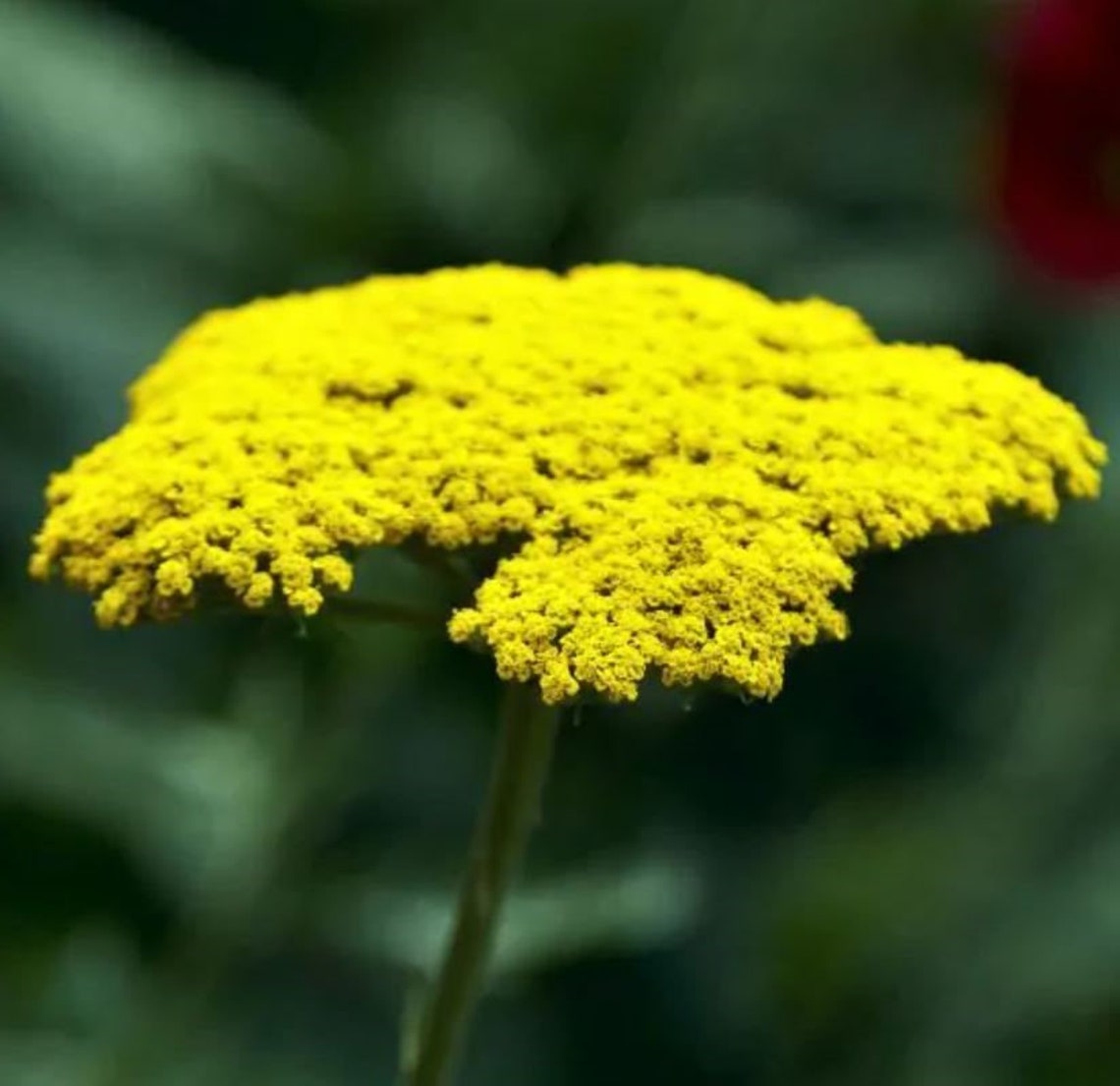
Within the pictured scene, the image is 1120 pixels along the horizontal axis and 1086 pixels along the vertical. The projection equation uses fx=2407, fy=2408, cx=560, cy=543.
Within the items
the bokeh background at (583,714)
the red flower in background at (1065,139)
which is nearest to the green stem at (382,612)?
the bokeh background at (583,714)

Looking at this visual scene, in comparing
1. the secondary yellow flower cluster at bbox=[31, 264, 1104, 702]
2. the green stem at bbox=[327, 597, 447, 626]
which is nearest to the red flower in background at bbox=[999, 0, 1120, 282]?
the secondary yellow flower cluster at bbox=[31, 264, 1104, 702]

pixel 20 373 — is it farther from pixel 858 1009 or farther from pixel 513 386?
pixel 513 386

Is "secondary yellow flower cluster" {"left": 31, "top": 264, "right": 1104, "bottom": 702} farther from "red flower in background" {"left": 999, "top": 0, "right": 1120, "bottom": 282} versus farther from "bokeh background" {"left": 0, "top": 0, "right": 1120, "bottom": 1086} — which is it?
"red flower in background" {"left": 999, "top": 0, "right": 1120, "bottom": 282}

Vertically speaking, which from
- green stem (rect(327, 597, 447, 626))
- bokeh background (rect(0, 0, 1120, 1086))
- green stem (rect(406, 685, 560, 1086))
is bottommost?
green stem (rect(406, 685, 560, 1086))

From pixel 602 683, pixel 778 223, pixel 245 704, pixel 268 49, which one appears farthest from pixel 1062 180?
pixel 602 683

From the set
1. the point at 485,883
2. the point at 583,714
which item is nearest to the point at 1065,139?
the point at 583,714
